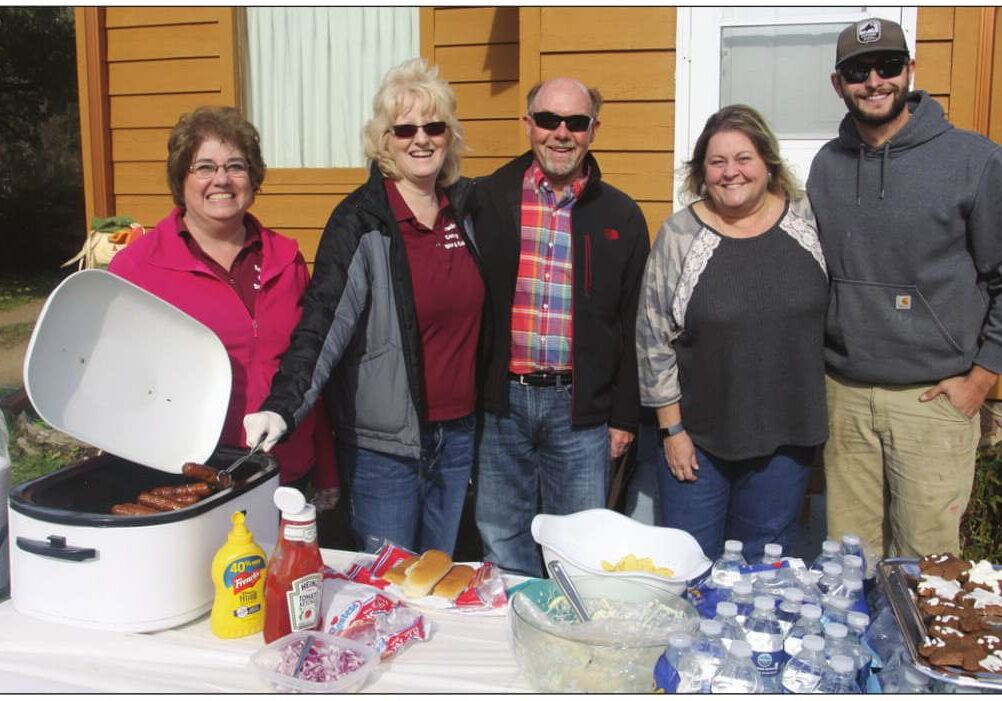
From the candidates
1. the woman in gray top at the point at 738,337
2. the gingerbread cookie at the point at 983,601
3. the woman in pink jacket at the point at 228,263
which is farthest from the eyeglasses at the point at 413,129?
the gingerbread cookie at the point at 983,601

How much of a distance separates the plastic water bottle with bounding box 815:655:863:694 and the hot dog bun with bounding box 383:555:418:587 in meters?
0.93

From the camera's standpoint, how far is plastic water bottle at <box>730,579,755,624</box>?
1.60 meters

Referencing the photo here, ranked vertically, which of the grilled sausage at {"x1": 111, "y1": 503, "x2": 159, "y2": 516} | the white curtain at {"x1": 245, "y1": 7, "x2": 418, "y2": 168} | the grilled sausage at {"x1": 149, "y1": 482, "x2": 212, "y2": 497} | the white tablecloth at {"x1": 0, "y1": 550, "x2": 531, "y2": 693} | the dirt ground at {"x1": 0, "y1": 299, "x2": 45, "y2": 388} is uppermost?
the white curtain at {"x1": 245, "y1": 7, "x2": 418, "y2": 168}

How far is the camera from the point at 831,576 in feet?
5.56

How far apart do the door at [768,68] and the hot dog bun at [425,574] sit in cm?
230

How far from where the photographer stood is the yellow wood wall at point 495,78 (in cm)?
341

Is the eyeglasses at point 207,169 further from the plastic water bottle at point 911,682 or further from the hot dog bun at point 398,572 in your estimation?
the plastic water bottle at point 911,682

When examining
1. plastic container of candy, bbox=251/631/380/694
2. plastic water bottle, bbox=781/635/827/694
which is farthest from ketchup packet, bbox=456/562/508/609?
plastic water bottle, bbox=781/635/827/694

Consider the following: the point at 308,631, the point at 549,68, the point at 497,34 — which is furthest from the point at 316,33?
the point at 308,631

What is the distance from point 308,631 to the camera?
1.67 metres

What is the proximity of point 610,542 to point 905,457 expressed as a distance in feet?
3.55

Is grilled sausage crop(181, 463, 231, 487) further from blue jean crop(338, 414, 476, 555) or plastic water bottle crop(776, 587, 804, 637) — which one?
plastic water bottle crop(776, 587, 804, 637)

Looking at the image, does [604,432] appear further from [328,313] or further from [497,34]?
[497,34]

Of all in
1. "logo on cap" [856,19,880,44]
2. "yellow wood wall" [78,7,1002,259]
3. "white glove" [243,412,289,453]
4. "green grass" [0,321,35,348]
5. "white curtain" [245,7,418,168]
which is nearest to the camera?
"white glove" [243,412,289,453]
